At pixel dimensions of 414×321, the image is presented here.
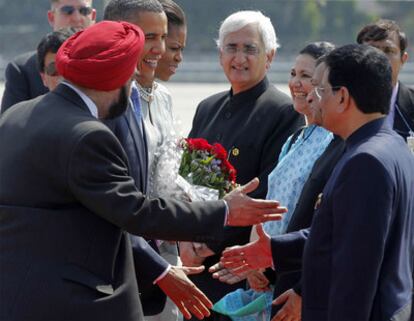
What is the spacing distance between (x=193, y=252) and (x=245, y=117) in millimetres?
862

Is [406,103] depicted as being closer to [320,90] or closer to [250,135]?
[250,135]

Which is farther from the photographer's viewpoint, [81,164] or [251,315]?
[251,315]

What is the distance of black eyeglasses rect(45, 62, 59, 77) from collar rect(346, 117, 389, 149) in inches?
90.2

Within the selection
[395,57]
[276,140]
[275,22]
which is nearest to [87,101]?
[276,140]

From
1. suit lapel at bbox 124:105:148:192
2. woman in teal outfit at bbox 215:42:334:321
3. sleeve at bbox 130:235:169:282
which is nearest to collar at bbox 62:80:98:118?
suit lapel at bbox 124:105:148:192

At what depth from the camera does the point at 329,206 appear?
163 inches

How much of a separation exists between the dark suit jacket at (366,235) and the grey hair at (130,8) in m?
1.46

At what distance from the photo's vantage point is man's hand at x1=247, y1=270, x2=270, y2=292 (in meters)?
5.53

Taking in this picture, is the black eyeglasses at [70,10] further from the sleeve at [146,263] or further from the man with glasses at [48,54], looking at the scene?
the sleeve at [146,263]

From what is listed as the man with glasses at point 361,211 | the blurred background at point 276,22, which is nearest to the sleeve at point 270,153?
the man with glasses at point 361,211

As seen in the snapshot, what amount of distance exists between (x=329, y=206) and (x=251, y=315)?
5.40ft

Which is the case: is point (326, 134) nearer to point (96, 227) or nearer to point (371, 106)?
point (371, 106)

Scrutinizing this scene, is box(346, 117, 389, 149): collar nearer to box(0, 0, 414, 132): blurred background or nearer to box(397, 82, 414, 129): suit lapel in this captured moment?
box(397, 82, 414, 129): suit lapel

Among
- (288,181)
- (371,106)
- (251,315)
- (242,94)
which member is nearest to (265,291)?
(251,315)
